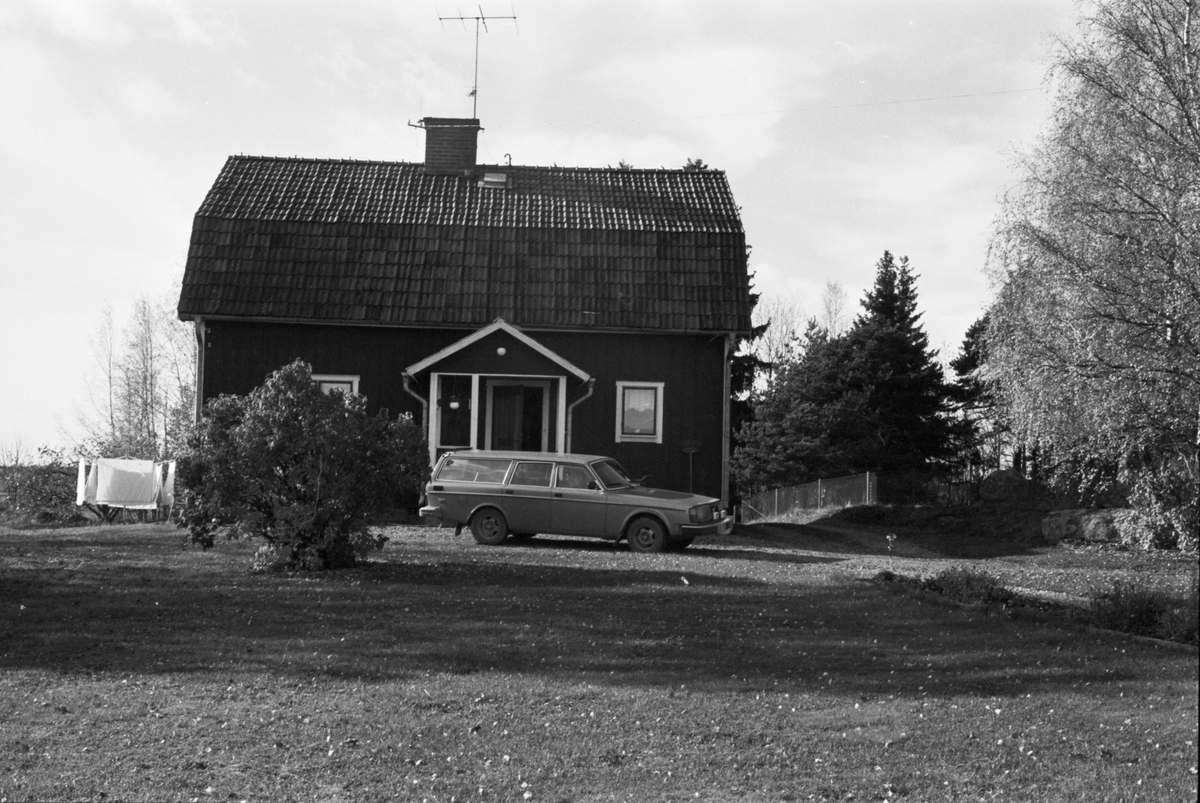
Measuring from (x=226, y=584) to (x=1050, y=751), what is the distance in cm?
1098

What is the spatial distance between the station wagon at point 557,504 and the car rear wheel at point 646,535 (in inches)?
0.7

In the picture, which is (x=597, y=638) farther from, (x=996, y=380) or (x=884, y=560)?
(x=996, y=380)

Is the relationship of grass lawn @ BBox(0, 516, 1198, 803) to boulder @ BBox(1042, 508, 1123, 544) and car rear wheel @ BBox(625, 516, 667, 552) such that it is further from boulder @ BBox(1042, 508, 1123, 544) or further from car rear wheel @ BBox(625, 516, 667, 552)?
boulder @ BBox(1042, 508, 1123, 544)

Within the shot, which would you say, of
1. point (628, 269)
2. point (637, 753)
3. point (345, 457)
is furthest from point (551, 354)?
point (637, 753)

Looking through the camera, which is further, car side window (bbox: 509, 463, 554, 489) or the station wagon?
car side window (bbox: 509, 463, 554, 489)

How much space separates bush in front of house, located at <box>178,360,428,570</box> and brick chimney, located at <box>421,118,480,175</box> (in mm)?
16670

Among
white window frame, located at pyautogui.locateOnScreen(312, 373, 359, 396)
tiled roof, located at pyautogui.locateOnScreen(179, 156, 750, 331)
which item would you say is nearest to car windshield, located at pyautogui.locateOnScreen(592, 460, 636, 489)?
tiled roof, located at pyautogui.locateOnScreen(179, 156, 750, 331)

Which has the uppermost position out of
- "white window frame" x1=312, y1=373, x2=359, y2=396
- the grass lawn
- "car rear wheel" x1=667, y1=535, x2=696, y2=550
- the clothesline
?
"white window frame" x1=312, y1=373, x2=359, y2=396

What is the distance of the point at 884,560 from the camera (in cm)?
2148

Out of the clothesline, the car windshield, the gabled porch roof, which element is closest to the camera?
the car windshield

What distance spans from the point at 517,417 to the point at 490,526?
275 inches

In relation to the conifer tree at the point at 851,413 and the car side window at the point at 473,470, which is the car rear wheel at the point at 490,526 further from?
the conifer tree at the point at 851,413

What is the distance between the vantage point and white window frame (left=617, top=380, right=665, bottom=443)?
28.6 meters

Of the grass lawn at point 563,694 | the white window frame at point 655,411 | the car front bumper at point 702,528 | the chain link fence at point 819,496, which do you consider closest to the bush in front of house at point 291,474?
the grass lawn at point 563,694
